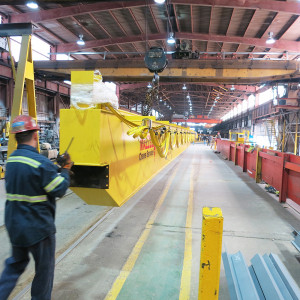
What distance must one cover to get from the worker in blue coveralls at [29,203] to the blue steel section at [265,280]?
1.98 m

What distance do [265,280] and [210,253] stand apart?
0.94 metres

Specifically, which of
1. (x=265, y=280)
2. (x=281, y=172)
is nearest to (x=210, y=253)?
(x=265, y=280)

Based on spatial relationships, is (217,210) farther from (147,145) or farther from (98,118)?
(147,145)

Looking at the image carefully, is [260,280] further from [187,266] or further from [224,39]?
Result: [224,39]

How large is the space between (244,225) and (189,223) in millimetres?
964

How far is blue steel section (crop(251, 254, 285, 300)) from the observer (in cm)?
211

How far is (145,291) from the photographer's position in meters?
2.40

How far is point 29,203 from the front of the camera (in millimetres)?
1735

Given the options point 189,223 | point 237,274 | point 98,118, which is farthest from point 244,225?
point 98,118

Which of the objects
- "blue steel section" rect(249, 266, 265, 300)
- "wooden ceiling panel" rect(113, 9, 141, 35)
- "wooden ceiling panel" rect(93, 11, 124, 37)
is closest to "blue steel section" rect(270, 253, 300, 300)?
"blue steel section" rect(249, 266, 265, 300)

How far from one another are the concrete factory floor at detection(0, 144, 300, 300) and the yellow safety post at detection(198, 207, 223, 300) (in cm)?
54

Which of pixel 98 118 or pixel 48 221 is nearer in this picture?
pixel 48 221

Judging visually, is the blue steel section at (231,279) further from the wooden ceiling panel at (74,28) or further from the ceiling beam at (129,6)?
the wooden ceiling panel at (74,28)

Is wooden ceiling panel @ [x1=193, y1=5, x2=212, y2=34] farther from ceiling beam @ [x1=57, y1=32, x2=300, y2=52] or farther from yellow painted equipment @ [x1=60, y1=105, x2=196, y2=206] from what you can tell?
yellow painted equipment @ [x1=60, y1=105, x2=196, y2=206]
